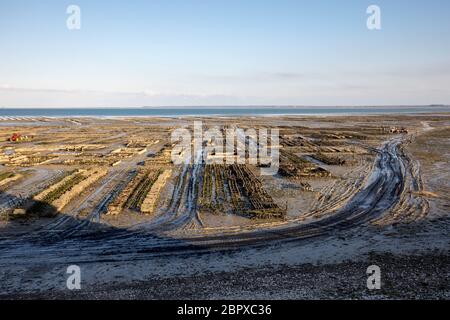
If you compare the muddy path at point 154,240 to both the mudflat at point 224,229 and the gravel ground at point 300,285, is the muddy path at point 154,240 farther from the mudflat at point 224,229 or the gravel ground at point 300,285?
the gravel ground at point 300,285

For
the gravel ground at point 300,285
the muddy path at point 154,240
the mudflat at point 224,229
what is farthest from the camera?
the muddy path at point 154,240

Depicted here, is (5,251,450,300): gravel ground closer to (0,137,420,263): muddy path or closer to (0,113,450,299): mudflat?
(0,113,450,299): mudflat

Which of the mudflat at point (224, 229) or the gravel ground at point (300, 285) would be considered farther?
the mudflat at point (224, 229)

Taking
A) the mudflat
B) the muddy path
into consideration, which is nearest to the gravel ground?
the mudflat

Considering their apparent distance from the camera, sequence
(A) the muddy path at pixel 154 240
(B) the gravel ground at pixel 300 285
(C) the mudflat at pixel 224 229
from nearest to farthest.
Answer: (B) the gravel ground at pixel 300 285 → (C) the mudflat at pixel 224 229 → (A) the muddy path at pixel 154 240

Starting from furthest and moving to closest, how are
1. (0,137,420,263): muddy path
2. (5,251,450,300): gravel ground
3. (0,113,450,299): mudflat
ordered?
1. (0,137,420,263): muddy path
2. (0,113,450,299): mudflat
3. (5,251,450,300): gravel ground

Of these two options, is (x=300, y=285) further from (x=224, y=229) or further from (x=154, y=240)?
(x=154, y=240)

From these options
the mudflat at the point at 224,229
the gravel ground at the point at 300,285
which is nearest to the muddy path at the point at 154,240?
the mudflat at the point at 224,229

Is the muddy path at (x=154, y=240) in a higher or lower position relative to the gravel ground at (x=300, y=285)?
higher

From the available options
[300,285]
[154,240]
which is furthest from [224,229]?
[300,285]
